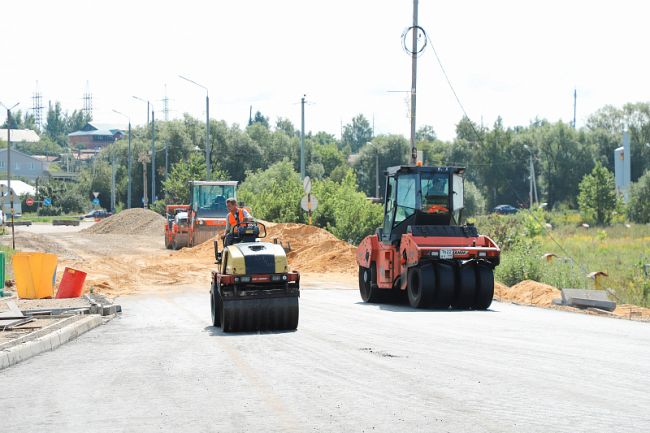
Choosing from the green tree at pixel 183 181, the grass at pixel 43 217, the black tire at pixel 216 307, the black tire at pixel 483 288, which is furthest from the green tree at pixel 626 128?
the black tire at pixel 216 307

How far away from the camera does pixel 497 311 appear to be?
20453 millimetres

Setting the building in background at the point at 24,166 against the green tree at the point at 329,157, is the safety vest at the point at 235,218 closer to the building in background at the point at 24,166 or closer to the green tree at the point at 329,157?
the green tree at the point at 329,157

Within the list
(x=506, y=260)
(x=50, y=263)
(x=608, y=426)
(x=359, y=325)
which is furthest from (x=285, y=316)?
(x=506, y=260)

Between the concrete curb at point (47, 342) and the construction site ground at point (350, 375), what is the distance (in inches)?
7.7

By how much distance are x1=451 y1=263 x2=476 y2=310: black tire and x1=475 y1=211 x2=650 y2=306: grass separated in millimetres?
8684

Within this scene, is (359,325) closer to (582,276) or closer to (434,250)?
(434,250)

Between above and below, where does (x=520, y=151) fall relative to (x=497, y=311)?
above

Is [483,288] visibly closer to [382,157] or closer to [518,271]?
[518,271]

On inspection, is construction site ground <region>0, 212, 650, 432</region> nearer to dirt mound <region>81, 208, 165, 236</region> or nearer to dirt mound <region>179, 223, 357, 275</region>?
dirt mound <region>179, 223, 357, 275</region>

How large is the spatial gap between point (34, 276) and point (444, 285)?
9759 millimetres

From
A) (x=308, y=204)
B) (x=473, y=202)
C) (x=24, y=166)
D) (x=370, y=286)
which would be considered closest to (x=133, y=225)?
(x=308, y=204)

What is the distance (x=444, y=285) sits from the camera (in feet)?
66.9

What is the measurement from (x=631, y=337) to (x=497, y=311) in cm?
566

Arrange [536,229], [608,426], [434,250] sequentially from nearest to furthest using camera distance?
[608,426]
[434,250]
[536,229]
